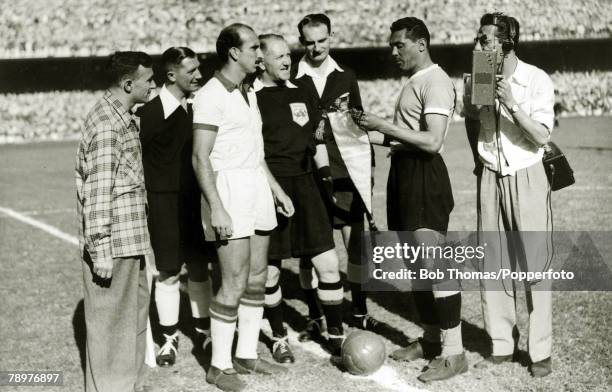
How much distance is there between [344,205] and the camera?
632 cm

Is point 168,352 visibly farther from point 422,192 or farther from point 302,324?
point 422,192

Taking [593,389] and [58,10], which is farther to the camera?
[58,10]

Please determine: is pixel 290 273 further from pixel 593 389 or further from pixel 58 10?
pixel 58 10

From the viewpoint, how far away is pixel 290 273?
8312mm

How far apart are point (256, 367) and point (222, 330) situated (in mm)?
455

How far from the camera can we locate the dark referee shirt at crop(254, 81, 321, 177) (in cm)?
562

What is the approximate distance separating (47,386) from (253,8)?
57.3 ft

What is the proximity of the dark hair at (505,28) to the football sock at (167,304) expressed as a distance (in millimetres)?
2856

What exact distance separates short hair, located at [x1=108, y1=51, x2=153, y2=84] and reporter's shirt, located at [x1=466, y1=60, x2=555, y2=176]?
2.19 m

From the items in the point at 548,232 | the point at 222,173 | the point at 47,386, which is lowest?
the point at 47,386

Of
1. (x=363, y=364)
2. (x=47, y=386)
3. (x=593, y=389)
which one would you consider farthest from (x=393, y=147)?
(x=47, y=386)

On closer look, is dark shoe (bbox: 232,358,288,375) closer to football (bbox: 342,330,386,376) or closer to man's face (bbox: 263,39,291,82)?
football (bbox: 342,330,386,376)

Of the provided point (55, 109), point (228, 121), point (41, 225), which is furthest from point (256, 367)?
point (55, 109)

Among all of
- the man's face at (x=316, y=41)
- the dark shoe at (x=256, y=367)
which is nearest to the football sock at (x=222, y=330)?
the dark shoe at (x=256, y=367)
